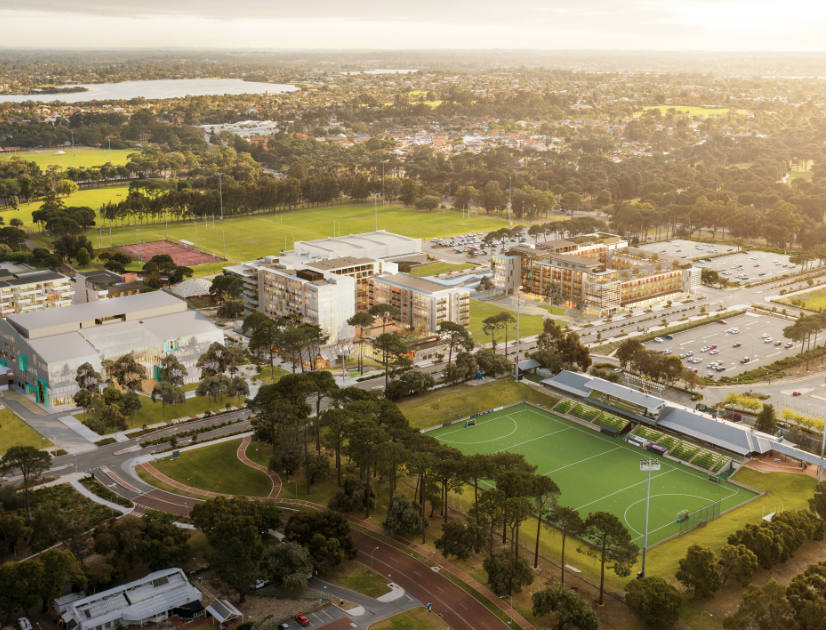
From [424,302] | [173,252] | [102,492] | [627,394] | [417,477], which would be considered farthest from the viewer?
[173,252]

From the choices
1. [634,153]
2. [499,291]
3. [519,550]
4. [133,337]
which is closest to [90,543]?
[519,550]

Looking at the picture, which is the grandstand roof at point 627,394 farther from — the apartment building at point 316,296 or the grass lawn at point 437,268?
the grass lawn at point 437,268

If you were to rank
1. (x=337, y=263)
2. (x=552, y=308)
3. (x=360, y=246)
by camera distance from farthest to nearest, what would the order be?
1. (x=360, y=246)
2. (x=552, y=308)
3. (x=337, y=263)

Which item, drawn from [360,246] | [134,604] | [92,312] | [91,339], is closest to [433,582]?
[134,604]

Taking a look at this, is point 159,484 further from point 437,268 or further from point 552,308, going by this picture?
point 437,268

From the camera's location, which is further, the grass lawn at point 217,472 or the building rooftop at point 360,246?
the building rooftop at point 360,246

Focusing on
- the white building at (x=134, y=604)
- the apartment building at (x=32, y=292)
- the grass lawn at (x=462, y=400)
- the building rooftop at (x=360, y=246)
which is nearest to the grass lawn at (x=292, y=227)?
the building rooftop at (x=360, y=246)
